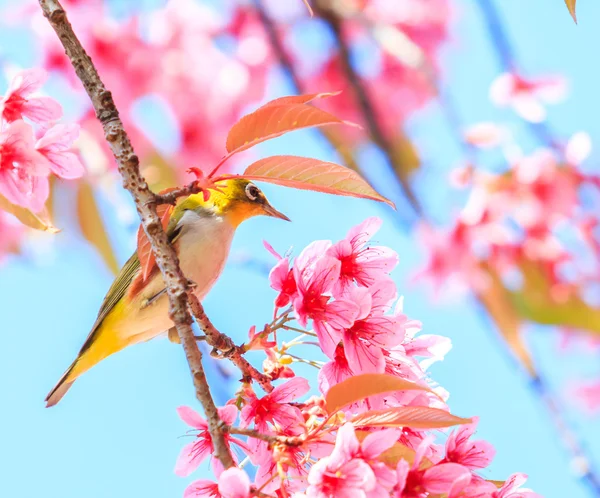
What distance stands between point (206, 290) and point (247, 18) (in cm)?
197

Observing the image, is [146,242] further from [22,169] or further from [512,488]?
[512,488]

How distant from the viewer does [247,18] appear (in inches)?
139

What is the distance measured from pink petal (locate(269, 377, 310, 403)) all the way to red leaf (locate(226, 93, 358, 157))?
0.34 meters

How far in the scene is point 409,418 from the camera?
1.01 metres

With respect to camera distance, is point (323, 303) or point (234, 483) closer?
point (234, 483)

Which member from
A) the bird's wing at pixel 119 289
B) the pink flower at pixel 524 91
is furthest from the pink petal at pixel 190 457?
the pink flower at pixel 524 91

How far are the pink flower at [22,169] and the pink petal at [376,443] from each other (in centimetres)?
62

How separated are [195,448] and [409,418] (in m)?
0.38

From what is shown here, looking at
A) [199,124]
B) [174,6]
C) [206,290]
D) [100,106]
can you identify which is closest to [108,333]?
[206,290]

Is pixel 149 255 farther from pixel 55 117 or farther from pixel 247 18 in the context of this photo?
pixel 247 18

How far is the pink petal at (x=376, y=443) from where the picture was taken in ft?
3.30

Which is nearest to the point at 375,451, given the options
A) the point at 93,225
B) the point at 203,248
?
the point at 203,248

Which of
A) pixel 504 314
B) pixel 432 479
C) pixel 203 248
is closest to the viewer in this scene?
pixel 432 479

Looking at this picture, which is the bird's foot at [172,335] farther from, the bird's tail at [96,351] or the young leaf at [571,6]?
the young leaf at [571,6]
